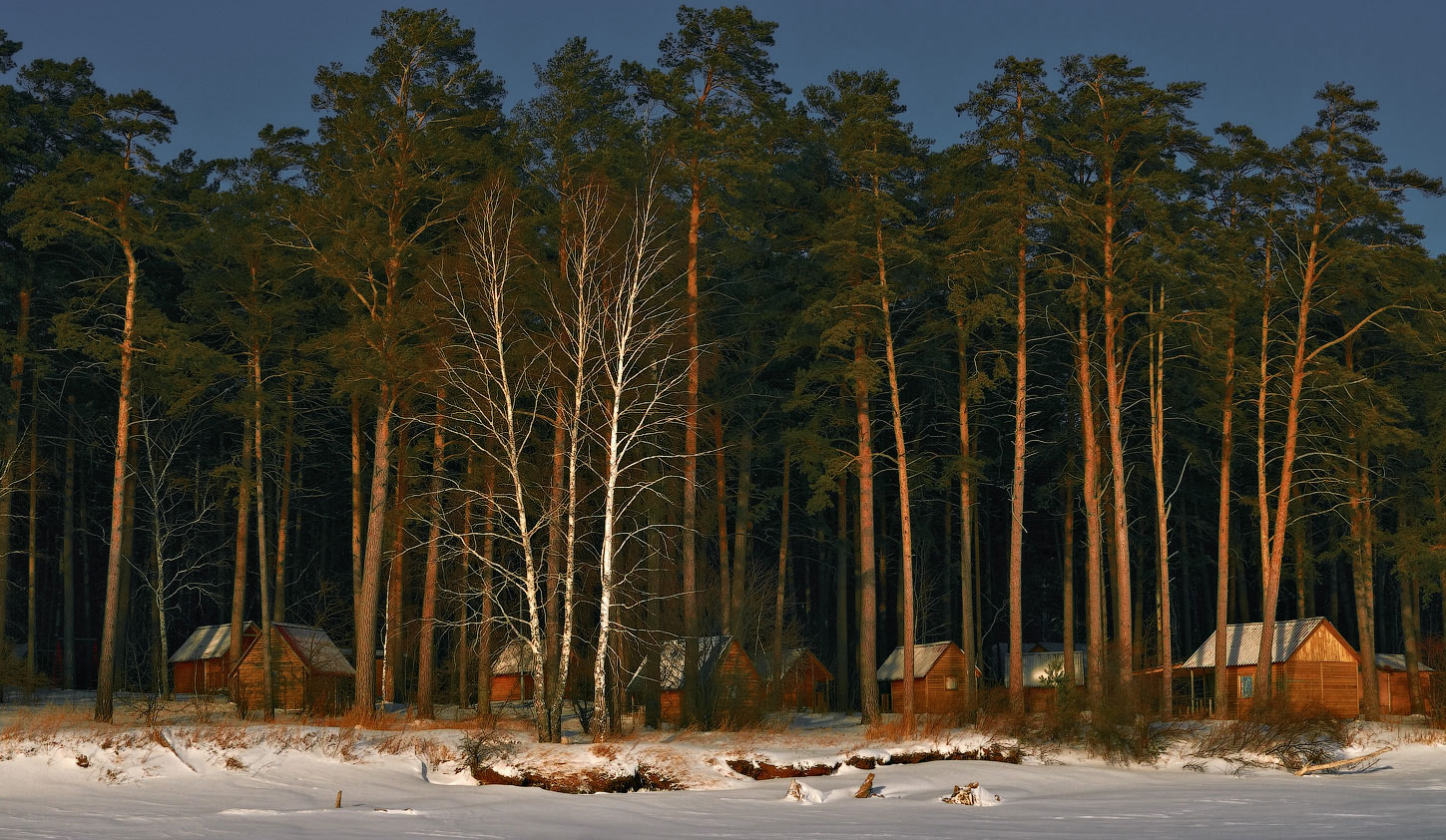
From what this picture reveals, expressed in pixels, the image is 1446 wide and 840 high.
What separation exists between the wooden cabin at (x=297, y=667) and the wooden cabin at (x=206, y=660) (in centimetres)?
195

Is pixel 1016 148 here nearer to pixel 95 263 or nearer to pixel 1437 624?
pixel 95 263

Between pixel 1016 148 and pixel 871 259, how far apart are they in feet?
16.0

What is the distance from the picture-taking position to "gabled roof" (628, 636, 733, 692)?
3080cm

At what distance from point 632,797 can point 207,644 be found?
32.3 m

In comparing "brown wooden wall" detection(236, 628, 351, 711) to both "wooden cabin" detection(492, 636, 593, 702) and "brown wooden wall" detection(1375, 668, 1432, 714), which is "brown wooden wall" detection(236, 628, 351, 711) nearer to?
"wooden cabin" detection(492, 636, 593, 702)

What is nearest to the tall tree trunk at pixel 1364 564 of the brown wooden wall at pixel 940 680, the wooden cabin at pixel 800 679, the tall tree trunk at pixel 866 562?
Answer: the brown wooden wall at pixel 940 680

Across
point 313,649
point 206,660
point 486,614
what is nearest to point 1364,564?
point 486,614

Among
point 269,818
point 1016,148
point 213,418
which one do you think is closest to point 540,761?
point 269,818

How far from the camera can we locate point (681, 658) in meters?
34.4

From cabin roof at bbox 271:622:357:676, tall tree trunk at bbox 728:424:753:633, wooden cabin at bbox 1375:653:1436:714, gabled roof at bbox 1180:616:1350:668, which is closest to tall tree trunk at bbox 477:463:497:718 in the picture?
tall tree trunk at bbox 728:424:753:633

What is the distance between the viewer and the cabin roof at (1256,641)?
43.1 m

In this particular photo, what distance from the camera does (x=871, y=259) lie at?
32219mm

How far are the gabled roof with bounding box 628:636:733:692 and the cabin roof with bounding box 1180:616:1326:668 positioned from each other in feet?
62.5

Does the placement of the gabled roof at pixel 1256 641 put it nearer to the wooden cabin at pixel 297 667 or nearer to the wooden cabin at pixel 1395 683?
the wooden cabin at pixel 1395 683
